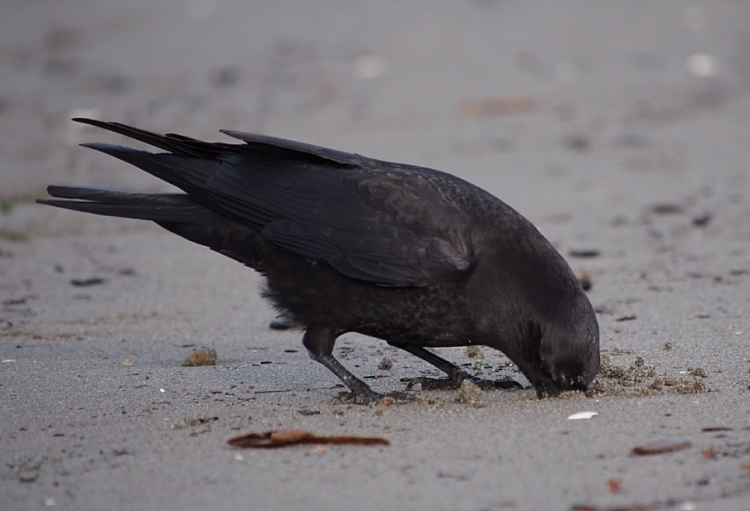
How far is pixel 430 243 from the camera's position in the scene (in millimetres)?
4098

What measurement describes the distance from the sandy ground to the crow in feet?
0.74

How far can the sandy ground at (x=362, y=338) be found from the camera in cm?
318

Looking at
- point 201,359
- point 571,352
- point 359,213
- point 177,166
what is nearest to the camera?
point 571,352

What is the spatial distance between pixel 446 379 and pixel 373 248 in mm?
603

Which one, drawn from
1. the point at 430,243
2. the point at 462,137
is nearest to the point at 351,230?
the point at 430,243

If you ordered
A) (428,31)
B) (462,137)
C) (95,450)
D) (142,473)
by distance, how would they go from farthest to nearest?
1. (428,31)
2. (462,137)
3. (95,450)
4. (142,473)

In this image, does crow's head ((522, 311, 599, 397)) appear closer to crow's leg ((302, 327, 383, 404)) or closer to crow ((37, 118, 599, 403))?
crow ((37, 118, 599, 403))

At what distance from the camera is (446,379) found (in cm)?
438

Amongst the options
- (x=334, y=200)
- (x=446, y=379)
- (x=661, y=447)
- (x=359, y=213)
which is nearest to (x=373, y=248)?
(x=359, y=213)

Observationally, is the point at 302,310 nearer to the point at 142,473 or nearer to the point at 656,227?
the point at 142,473

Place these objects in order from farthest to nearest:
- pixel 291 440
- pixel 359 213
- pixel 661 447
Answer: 1. pixel 359 213
2. pixel 291 440
3. pixel 661 447

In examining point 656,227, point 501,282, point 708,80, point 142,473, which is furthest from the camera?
point 708,80

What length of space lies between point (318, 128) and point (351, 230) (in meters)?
5.42

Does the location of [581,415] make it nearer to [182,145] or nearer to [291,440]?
[291,440]
